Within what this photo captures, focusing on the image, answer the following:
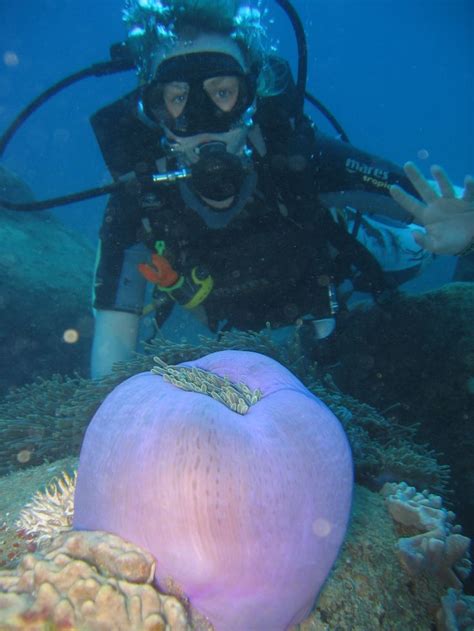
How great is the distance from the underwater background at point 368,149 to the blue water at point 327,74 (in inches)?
7.0

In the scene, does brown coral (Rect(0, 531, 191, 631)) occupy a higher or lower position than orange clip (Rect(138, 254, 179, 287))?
lower

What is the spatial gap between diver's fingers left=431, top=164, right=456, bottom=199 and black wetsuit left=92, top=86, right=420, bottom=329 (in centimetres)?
127

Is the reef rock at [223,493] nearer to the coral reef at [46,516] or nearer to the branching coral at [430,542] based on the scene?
the coral reef at [46,516]

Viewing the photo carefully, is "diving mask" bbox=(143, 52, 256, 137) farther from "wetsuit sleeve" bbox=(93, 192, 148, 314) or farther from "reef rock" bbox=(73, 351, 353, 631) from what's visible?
"reef rock" bbox=(73, 351, 353, 631)

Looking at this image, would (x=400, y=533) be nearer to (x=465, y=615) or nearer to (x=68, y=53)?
(x=465, y=615)

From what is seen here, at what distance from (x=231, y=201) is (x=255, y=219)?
0.30m

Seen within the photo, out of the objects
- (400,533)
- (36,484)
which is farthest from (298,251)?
(36,484)

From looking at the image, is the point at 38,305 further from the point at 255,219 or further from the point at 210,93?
the point at 210,93

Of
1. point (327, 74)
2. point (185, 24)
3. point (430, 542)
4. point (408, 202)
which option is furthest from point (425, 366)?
point (327, 74)

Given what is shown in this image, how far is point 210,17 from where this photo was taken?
331 cm

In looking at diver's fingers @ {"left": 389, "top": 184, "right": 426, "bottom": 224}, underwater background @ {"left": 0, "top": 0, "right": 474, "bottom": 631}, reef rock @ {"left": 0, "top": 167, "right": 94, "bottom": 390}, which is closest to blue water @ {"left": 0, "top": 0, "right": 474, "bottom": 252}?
underwater background @ {"left": 0, "top": 0, "right": 474, "bottom": 631}

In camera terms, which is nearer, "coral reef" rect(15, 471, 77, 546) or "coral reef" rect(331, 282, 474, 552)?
"coral reef" rect(15, 471, 77, 546)

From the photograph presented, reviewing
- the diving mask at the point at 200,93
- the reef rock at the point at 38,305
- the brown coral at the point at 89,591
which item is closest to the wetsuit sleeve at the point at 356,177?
the diving mask at the point at 200,93

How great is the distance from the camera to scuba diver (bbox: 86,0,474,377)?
345cm
